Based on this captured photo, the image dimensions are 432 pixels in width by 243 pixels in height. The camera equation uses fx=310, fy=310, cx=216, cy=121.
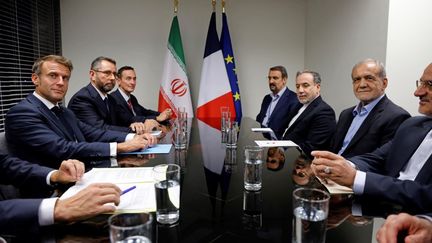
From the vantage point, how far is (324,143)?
2553mm

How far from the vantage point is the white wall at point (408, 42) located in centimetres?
259

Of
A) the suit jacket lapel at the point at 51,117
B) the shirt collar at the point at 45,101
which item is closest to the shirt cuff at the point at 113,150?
the suit jacket lapel at the point at 51,117

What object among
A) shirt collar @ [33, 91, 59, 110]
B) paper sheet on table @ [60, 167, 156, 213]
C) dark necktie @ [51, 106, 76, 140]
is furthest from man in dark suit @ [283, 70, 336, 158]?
shirt collar @ [33, 91, 59, 110]

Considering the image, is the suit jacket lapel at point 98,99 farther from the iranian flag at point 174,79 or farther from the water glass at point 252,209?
the water glass at point 252,209

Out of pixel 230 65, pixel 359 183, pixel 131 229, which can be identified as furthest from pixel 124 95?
pixel 131 229

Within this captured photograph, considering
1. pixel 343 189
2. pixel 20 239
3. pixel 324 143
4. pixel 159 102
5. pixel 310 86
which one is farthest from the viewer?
pixel 159 102

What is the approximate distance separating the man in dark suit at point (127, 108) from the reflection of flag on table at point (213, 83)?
0.85 m

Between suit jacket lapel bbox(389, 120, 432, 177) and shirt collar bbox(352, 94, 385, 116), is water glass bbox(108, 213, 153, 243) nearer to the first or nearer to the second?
suit jacket lapel bbox(389, 120, 432, 177)

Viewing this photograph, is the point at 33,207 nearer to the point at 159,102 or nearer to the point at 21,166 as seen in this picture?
the point at 21,166

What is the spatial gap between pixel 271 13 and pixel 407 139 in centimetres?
363

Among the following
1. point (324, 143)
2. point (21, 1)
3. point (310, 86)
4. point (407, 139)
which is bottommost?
point (324, 143)

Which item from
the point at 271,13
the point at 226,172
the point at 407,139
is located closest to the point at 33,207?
the point at 226,172

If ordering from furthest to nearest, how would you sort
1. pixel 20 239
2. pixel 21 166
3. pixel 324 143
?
pixel 324 143, pixel 21 166, pixel 20 239

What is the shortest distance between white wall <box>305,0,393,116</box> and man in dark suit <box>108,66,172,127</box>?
205 centimetres
